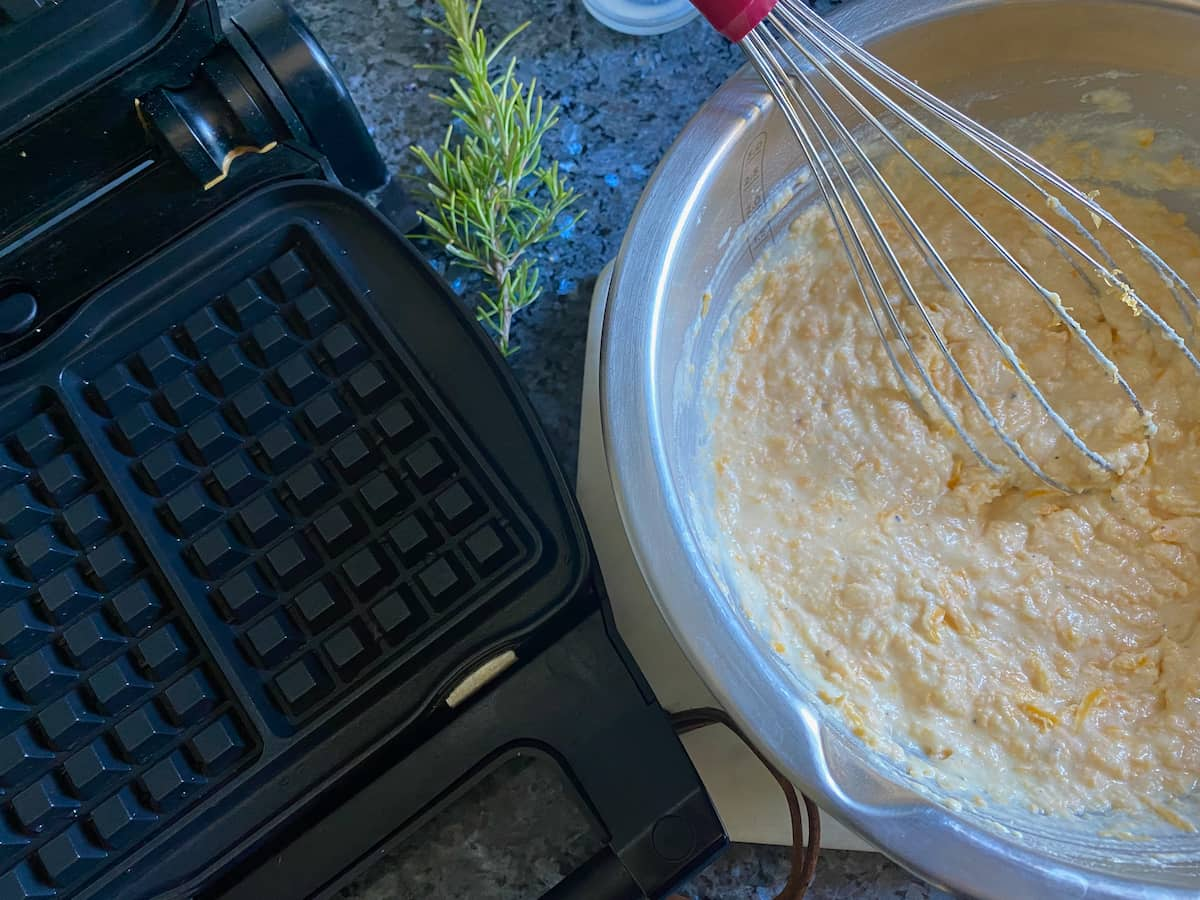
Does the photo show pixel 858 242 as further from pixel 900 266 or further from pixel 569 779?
pixel 569 779

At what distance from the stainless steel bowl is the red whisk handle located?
8 cm

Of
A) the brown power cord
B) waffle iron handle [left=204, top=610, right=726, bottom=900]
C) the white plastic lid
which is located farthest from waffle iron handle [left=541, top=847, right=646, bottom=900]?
the white plastic lid

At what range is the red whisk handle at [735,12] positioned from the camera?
568 millimetres

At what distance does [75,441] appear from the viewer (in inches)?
27.5

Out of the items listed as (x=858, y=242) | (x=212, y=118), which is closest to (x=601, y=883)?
(x=858, y=242)

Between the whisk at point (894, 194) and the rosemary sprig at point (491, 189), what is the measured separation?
242mm

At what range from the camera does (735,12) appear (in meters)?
0.57

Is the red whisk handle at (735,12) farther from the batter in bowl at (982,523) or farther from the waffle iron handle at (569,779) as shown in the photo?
the waffle iron handle at (569,779)

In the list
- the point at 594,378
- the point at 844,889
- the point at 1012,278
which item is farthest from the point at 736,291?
the point at 844,889

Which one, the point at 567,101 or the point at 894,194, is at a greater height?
the point at 567,101

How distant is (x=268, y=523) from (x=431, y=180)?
15.6 inches

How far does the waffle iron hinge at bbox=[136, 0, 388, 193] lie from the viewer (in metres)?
0.67

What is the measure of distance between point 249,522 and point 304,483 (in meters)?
0.05

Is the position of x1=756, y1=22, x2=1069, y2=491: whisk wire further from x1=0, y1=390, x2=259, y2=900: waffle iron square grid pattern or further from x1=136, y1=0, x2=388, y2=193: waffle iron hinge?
x1=0, y1=390, x2=259, y2=900: waffle iron square grid pattern
